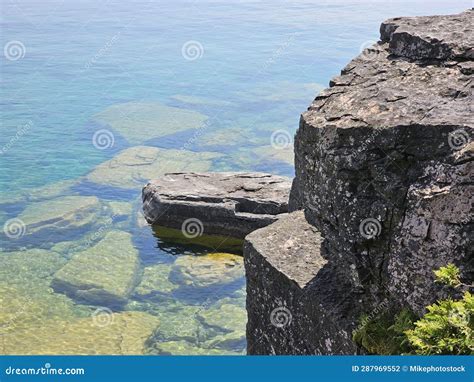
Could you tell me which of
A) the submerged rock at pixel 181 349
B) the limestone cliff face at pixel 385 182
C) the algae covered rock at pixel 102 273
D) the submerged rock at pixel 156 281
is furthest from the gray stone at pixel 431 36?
the algae covered rock at pixel 102 273

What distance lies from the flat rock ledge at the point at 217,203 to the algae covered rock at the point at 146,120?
10.2 meters

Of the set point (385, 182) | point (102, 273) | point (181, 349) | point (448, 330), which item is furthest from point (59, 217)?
point (448, 330)

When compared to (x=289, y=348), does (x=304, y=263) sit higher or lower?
higher

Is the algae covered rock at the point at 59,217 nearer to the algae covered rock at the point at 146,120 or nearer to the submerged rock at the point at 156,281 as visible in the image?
the submerged rock at the point at 156,281

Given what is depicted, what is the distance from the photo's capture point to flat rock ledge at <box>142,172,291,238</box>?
16.5 metres

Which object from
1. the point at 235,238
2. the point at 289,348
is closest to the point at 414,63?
the point at 289,348

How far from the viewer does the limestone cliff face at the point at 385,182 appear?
5562 millimetres

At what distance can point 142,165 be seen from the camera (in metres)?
24.0

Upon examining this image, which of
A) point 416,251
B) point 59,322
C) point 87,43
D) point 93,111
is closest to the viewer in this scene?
point 416,251

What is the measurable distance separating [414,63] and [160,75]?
3403 cm

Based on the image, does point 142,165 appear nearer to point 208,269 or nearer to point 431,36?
point 208,269

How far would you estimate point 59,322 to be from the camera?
13.0m

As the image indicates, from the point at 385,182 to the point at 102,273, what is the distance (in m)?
10.3

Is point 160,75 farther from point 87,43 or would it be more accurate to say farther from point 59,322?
point 59,322
